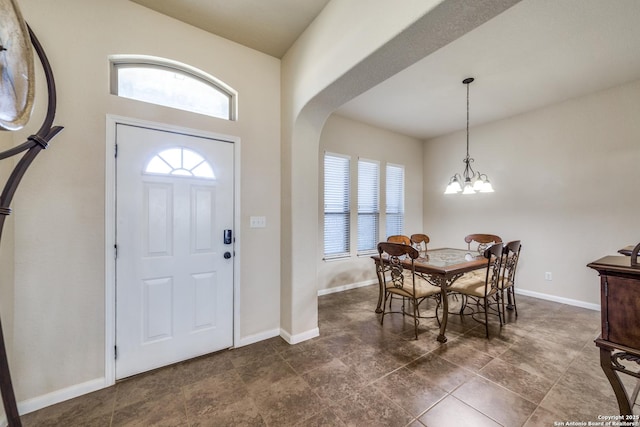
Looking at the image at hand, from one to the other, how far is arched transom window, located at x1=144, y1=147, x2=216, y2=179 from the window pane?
1.40 feet

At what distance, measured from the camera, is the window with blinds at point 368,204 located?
15.2ft

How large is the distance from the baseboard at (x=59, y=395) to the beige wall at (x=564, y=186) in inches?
214

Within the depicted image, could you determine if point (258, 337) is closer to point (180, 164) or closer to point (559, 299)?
point (180, 164)

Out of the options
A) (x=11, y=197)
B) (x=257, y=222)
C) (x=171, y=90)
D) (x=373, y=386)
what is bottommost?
(x=373, y=386)

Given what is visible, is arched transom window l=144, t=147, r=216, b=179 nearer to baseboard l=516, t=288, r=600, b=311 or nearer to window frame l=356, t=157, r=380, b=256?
window frame l=356, t=157, r=380, b=256

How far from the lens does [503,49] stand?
2475 millimetres

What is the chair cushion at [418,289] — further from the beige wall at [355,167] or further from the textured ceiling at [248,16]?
the textured ceiling at [248,16]

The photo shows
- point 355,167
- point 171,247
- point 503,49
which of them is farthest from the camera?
point 355,167

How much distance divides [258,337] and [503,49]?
3848 mm

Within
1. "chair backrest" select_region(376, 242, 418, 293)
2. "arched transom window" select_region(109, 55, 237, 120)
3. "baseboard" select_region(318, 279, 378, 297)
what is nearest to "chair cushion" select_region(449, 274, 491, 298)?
"chair backrest" select_region(376, 242, 418, 293)

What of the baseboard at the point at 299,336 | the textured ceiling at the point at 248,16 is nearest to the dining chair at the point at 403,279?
the baseboard at the point at 299,336

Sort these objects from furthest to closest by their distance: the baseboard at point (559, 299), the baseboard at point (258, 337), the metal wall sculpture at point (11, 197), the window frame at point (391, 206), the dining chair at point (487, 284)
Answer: the window frame at point (391, 206) → the baseboard at point (559, 299) → the dining chair at point (487, 284) → the baseboard at point (258, 337) → the metal wall sculpture at point (11, 197)

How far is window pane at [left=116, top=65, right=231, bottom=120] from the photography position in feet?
6.84

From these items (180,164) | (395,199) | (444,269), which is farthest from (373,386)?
(395,199)
